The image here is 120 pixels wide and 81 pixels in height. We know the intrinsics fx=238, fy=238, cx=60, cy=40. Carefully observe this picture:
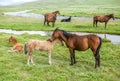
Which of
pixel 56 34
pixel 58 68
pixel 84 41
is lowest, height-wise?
pixel 58 68

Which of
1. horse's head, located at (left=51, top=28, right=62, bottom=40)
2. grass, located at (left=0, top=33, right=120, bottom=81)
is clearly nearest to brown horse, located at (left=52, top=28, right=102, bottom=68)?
horse's head, located at (left=51, top=28, right=62, bottom=40)

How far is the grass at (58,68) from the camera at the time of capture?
1190cm

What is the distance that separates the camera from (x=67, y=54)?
17109 millimetres

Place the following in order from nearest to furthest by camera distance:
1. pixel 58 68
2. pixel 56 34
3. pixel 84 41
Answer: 1. pixel 58 68
2. pixel 84 41
3. pixel 56 34

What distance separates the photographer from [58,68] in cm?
1299

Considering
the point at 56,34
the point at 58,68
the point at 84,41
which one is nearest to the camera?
the point at 58,68

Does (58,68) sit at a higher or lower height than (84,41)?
lower

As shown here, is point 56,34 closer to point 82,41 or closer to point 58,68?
point 82,41

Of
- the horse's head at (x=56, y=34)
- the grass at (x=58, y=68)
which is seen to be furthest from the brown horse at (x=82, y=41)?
the grass at (x=58, y=68)

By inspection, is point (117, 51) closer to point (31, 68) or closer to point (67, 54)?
point (67, 54)

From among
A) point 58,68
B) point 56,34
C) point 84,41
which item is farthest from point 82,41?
point 58,68

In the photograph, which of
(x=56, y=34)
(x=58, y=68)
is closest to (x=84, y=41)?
(x=56, y=34)

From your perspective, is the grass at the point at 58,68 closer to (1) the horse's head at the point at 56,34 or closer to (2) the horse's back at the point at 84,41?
(2) the horse's back at the point at 84,41

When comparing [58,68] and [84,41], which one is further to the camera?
[84,41]
